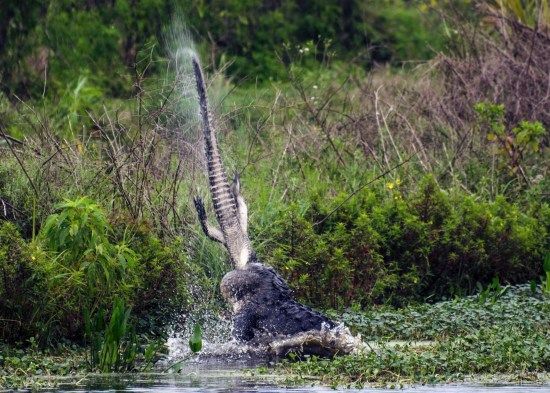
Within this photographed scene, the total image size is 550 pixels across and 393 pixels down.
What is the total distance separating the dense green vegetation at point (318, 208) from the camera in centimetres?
891

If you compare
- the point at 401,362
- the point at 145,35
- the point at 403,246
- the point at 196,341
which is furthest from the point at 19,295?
the point at 145,35

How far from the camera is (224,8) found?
21531mm

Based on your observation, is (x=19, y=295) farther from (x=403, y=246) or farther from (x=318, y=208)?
(x=403, y=246)

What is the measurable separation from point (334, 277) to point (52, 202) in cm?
231

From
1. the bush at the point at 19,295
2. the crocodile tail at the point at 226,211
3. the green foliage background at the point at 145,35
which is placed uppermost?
the green foliage background at the point at 145,35

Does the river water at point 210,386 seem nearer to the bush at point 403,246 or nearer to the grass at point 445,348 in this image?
the grass at point 445,348

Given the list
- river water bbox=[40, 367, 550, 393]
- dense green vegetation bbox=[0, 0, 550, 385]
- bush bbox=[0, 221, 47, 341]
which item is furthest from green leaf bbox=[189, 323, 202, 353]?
bush bbox=[0, 221, 47, 341]

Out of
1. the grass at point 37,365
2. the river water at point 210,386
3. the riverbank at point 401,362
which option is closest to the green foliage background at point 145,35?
the riverbank at point 401,362

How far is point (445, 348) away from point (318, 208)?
322 centimetres

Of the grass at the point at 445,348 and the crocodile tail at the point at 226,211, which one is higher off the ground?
the crocodile tail at the point at 226,211

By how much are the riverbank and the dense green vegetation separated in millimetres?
22

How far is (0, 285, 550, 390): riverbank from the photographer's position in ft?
25.1

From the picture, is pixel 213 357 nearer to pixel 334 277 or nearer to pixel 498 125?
pixel 334 277

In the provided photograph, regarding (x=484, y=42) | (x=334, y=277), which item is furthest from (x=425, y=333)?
(x=484, y=42)
